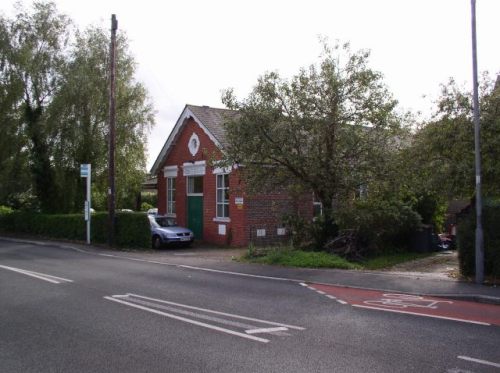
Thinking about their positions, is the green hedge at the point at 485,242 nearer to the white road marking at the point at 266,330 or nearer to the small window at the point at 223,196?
the white road marking at the point at 266,330

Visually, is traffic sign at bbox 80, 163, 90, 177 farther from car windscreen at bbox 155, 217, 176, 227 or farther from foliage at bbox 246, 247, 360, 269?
foliage at bbox 246, 247, 360, 269

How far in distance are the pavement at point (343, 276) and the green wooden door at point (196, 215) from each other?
16.1ft

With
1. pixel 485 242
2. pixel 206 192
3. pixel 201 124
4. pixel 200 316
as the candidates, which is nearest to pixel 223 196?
pixel 206 192

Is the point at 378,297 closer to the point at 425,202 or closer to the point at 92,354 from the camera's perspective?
the point at 92,354

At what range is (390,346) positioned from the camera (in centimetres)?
650

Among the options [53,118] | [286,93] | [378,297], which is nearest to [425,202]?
[286,93]

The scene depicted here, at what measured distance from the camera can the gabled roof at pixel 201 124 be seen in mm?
23375

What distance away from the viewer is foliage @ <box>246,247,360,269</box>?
48.8 feet

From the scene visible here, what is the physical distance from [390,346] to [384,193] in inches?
424

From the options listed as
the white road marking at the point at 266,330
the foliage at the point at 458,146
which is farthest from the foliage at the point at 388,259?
the white road marking at the point at 266,330

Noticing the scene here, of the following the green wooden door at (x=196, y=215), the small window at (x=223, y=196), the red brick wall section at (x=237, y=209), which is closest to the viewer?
the red brick wall section at (x=237, y=209)

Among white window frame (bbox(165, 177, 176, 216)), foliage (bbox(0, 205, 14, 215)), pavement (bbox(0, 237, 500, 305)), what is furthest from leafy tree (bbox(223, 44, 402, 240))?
foliage (bbox(0, 205, 14, 215))

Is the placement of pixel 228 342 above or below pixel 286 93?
below

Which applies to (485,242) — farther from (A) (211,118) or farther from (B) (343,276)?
(A) (211,118)
